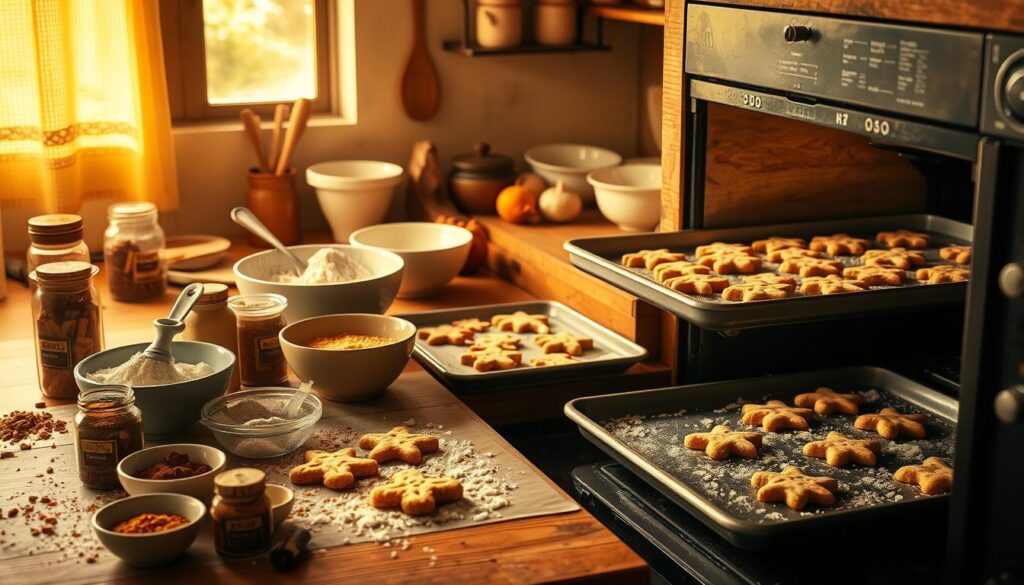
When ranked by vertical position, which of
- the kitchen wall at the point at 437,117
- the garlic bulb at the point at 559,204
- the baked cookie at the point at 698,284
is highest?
the kitchen wall at the point at 437,117

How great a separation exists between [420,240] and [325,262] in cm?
43

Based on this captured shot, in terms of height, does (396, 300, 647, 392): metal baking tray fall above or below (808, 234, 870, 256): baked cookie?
below

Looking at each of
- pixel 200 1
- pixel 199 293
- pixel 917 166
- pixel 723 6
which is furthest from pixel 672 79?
pixel 200 1

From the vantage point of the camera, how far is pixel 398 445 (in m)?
1.60

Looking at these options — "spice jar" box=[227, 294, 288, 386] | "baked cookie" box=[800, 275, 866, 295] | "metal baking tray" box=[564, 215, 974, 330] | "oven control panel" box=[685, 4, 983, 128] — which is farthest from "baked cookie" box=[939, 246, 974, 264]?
"spice jar" box=[227, 294, 288, 386]

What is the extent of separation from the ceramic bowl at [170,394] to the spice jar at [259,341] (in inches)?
3.9

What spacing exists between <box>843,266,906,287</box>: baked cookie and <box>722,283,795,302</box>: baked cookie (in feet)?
0.35

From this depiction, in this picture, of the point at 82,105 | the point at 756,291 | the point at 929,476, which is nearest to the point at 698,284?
the point at 756,291

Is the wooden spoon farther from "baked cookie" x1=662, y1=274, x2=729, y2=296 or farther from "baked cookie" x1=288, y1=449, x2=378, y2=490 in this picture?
"baked cookie" x1=288, y1=449, x2=378, y2=490

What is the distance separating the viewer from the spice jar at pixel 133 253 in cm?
231

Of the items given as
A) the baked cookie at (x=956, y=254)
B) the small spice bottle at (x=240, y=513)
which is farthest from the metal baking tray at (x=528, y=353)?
the small spice bottle at (x=240, y=513)

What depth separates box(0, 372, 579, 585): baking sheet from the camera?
4.35 ft

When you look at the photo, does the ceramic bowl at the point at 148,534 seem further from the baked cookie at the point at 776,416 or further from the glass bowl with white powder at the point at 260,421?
the baked cookie at the point at 776,416

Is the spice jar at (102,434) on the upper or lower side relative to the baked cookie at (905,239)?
lower
